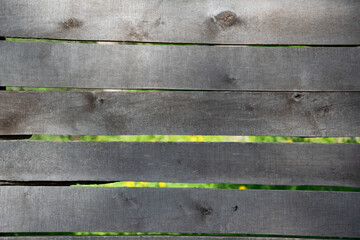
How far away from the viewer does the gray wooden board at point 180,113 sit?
186 centimetres

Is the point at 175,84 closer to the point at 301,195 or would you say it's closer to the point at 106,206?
the point at 106,206

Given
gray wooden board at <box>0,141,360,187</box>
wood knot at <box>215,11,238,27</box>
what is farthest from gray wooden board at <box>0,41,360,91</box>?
gray wooden board at <box>0,141,360,187</box>

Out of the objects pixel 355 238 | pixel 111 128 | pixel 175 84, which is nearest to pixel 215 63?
pixel 175 84

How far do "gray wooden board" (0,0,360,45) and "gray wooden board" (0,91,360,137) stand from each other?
30cm

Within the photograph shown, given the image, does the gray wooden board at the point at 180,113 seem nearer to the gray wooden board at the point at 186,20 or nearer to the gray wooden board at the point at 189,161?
the gray wooden board at the point at 189,161

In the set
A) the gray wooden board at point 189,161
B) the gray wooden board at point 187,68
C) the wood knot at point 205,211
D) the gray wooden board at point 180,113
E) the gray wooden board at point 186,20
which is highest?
the gray wooden board at point 186,20

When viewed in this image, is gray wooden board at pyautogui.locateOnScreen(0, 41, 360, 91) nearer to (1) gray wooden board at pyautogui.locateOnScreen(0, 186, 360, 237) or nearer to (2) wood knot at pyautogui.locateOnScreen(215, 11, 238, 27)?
(2) wood knot at pyautogui.locateOnScreen(215, 11, 238, 27)

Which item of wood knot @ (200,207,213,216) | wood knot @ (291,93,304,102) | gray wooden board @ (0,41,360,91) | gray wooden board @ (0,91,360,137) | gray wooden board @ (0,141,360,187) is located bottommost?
wood knot @ (200,207,213,216)

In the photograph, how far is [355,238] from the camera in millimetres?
1938

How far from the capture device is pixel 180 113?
6.12ft

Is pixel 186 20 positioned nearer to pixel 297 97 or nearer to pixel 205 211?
pixel 297 97

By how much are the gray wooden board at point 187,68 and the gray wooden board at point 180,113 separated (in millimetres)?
51

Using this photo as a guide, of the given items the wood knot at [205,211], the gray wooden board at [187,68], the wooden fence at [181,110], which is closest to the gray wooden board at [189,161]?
the wooden fence at [181,110]

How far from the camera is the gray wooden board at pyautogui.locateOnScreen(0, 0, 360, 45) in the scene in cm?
183
